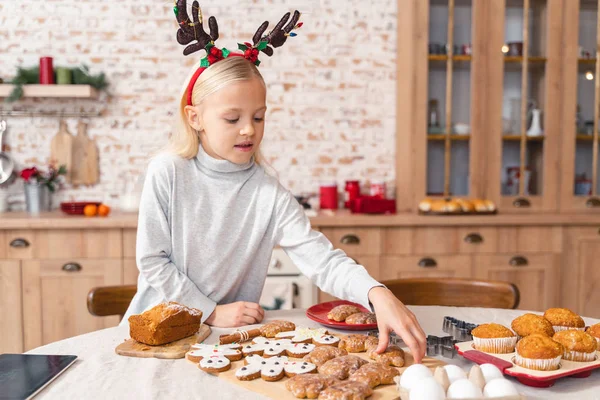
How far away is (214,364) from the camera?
1.21 m

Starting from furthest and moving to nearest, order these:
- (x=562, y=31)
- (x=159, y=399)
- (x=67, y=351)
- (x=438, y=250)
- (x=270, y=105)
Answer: (x=270, y=105), (x=562, y=31), (x=438, y=250), (x=67, y=351), (x=159, y=399)

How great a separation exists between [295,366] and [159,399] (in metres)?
0.27

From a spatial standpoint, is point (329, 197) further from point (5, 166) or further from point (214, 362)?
point (214, 362)

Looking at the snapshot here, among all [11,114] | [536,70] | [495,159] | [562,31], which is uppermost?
[562,31]

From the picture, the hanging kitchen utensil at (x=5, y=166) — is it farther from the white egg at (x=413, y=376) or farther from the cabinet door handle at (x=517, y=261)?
the white egg at (x=413, y=376)

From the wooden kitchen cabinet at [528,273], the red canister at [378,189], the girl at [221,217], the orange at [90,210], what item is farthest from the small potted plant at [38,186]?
the wooden kitchen cabinet at [528,273]

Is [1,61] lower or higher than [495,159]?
higher

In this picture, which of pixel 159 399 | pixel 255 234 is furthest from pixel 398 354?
pixel 255 234

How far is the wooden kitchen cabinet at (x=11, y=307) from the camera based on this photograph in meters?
3.27

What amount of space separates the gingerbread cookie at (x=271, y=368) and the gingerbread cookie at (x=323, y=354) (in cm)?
2

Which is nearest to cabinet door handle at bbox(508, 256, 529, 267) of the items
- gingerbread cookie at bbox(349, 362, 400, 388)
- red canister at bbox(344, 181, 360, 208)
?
red canister at bbox(344, 181, 360, 208)

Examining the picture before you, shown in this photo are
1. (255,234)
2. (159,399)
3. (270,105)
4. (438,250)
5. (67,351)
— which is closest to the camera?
(159,399)

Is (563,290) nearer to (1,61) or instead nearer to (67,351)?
(67,351)

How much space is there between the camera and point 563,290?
3.58m
